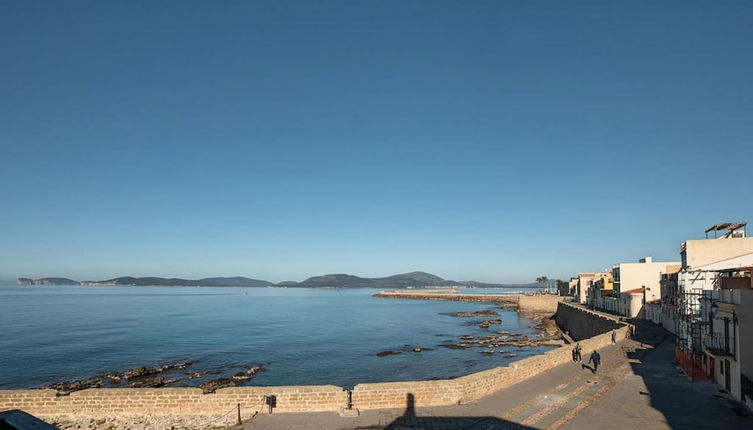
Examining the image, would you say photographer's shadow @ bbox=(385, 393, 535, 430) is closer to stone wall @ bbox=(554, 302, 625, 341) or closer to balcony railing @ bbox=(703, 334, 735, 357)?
balcony railing @ bbox=(703, 334, 735, 357)

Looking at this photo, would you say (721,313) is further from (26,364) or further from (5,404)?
(26,364)

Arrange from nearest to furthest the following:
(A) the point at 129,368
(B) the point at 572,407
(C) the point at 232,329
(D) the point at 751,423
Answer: (D) the point at 751,423, (B) the point at 572,407, (A) the point at 129,368, (C) the point at 232,329

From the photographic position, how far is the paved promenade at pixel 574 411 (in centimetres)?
1423

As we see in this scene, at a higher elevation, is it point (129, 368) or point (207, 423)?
point (207, 423)

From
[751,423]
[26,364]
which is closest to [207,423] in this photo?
[751,423]

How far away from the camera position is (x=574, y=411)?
15500mm

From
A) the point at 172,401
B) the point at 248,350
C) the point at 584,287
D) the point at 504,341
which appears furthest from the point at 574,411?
the point at 584,287

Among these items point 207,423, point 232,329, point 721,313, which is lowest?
point 232,329

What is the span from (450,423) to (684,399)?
10.5 metres

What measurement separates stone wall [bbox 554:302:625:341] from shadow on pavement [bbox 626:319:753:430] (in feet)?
56.3

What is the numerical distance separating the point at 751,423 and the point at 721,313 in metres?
5.51

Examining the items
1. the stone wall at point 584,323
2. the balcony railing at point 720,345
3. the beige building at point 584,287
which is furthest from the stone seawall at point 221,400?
the beige building at point 584,287

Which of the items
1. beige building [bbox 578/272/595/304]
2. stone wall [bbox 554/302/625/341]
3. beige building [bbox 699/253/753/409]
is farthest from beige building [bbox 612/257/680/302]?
beige building [bbox 699/253/753/409]

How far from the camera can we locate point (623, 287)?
62.0m
